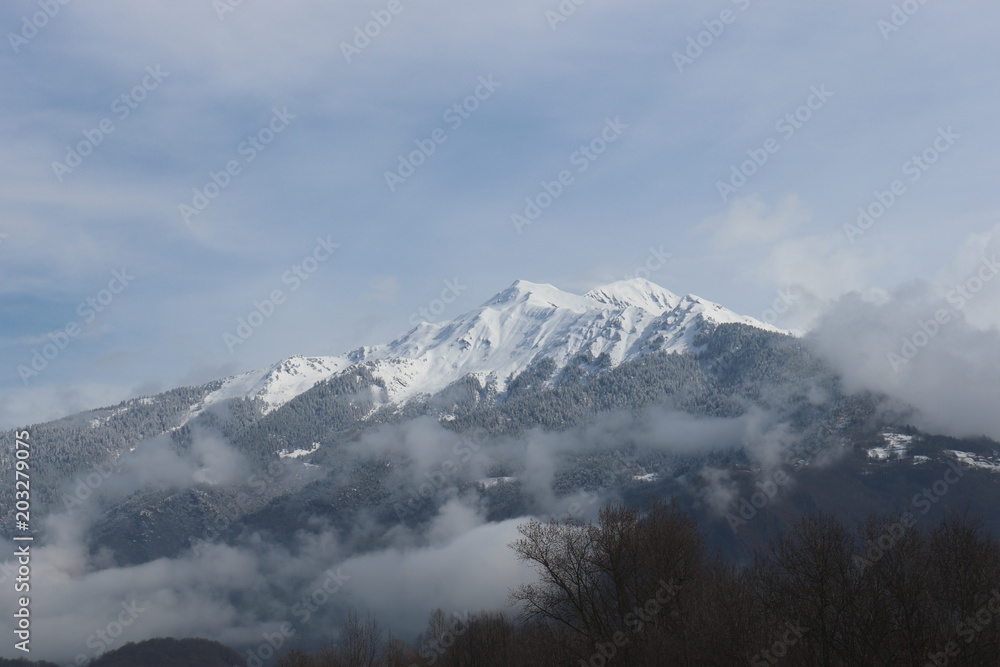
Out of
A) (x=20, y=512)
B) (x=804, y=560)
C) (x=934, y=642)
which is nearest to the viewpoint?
(x=934, y=642)

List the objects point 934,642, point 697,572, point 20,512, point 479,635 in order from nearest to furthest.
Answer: point 934,642
point 697,572
point 20,512
point 479,635

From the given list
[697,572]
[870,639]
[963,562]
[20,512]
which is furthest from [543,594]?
[20,512]

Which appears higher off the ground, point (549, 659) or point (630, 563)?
point (630, 563)

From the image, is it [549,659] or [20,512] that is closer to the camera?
[549,659]

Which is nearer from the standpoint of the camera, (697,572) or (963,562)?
(963,562)

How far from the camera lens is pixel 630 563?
201 ft

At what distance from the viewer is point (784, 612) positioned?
59.7 metres

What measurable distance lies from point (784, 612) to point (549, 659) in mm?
18264

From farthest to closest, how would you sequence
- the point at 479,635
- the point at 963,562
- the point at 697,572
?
the point at 479,635
the point at 697,572
the point at 963,562

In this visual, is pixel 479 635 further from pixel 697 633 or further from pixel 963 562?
pixel 963 562

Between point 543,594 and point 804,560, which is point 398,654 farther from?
point 804,560

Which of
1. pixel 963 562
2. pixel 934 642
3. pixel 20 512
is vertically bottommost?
pixel 934 642

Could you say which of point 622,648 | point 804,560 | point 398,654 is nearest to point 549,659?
point 622,648

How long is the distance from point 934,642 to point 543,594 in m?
23.2
